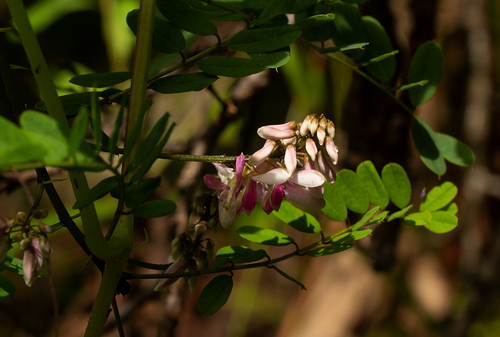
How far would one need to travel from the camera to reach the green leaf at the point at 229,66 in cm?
47

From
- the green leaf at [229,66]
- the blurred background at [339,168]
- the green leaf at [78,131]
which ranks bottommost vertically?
the blurred background at [339,168]

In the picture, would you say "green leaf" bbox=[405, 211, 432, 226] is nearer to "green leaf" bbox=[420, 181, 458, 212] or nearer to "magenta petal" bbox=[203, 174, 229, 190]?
"green leaf" bbox=[420, 181, 458, 212]

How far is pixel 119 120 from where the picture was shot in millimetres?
326

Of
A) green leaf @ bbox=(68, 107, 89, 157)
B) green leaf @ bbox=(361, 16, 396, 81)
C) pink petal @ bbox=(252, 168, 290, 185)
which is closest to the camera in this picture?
green leaf @ bbox=(68, 107, 89, 157)

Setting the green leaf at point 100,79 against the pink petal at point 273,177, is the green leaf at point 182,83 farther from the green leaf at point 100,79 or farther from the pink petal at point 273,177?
the pink petal at point 273,177

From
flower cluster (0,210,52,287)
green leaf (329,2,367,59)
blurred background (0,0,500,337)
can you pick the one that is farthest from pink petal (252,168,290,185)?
blurred background (0,0,500,337)

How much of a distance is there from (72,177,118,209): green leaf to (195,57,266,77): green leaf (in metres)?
0.20

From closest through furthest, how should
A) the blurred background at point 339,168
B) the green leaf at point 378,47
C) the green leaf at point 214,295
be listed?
1. the green leaf at point 214,295
2. the green leaf at point 378,47
3. the blurred background at point 339,168

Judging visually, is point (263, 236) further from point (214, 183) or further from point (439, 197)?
point (439, 197)

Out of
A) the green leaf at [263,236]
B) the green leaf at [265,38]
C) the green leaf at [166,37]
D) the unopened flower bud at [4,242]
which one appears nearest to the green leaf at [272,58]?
the green leaf at [265,38]

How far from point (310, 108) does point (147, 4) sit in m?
1.13

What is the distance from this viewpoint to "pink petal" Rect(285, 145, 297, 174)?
390 mm

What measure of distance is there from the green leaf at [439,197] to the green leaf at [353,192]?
93 millimetres

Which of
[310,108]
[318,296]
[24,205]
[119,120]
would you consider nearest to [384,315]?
[318,296]
